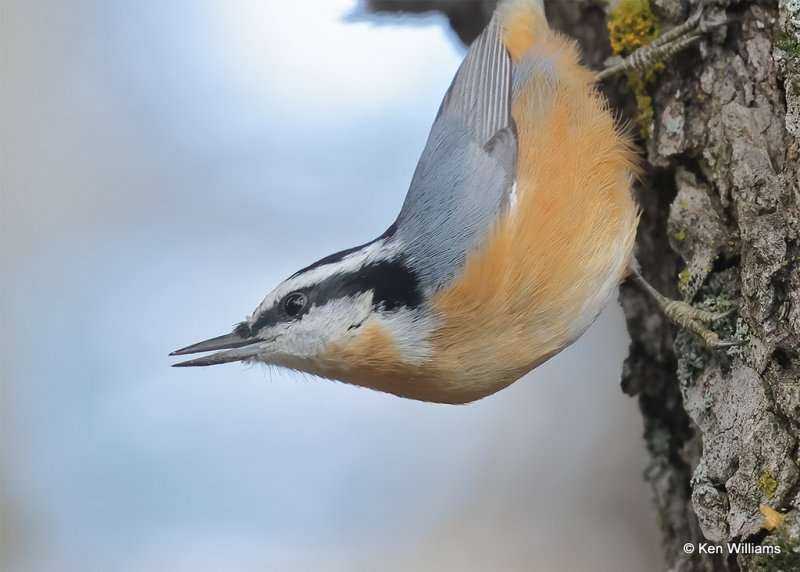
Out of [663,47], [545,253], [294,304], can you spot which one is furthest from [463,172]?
[663,47]

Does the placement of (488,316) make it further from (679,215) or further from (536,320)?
(679,215)

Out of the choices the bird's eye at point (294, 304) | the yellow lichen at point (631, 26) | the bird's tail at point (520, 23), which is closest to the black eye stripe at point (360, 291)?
the bird's eye at point (294, 304)

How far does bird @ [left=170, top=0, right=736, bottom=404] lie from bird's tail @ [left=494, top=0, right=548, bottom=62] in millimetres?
225

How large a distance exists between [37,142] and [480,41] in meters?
1.23

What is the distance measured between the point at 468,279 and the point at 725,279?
0.43 meters

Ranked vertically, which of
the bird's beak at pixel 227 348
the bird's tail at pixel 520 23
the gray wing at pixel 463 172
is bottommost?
the bird's beak at pixel 227 348

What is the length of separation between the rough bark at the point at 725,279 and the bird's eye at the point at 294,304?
68 cm

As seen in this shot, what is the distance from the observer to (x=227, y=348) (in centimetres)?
102

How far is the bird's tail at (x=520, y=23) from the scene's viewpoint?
4.61ft

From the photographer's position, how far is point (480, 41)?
56.7 inches

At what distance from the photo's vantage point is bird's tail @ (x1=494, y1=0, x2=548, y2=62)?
1.40 metres

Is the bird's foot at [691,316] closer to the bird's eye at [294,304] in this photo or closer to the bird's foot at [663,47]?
the bird's foot at [663,47]

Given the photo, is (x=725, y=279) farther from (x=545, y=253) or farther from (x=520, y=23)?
(x=520, y=23)

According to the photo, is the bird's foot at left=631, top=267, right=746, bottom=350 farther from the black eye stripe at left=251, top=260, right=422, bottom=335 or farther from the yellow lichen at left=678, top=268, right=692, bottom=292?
the black eye stripe at left=251, top=260, right=422, bottom=335
